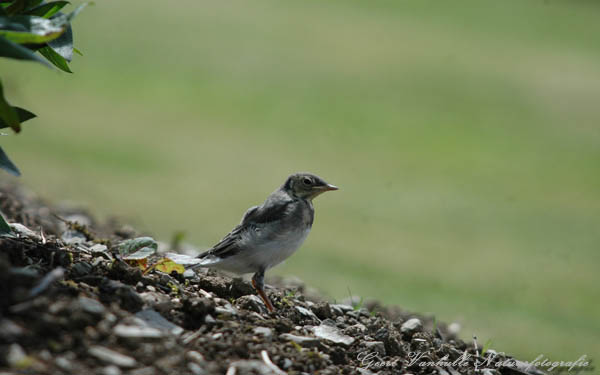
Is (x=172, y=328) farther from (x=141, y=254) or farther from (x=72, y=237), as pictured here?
(x=72, y=237)

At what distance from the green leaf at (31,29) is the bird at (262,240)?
1.59m

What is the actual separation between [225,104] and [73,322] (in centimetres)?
687

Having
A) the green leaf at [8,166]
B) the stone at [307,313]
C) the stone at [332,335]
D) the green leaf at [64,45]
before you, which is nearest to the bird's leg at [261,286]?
the stone at [307,313]

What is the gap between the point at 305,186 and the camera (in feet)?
13.8

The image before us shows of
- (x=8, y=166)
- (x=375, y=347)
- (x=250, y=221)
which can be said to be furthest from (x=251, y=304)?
(x=8, y=166)

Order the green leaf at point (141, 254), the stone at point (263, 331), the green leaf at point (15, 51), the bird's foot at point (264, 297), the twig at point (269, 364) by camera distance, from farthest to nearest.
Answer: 1. the bird's foot at point (264, 297)
2. the green leaf at point (141, 254)
3. the stone at point (263, 331)
4. the twig at point (269, 364)
5. the green leaf at point (15, 51)

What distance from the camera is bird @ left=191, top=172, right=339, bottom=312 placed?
3.91 meters

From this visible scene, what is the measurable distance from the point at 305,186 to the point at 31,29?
1.98 meters

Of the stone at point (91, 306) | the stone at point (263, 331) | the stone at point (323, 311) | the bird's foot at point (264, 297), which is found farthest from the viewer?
the stone at point (323, 311)

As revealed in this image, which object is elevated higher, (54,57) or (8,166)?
(54,57)

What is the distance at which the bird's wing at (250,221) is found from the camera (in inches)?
156

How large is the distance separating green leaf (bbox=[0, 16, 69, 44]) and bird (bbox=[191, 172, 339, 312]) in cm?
159

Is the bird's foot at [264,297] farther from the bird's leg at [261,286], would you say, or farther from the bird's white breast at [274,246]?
the bird's white breast at [274,246]

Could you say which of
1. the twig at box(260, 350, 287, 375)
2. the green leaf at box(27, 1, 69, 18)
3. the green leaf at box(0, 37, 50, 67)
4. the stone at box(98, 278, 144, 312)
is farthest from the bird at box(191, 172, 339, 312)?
the green leaf at box(0, 37, 50, 67)
